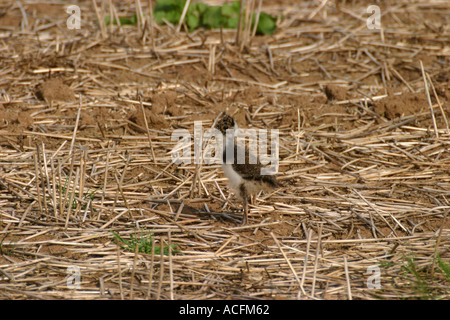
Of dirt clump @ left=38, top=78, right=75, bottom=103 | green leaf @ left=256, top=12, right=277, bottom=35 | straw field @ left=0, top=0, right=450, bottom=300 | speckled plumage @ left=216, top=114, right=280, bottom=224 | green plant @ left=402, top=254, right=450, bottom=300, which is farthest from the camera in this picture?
green leaf @ left=256, top=12, right=277, bottom=35

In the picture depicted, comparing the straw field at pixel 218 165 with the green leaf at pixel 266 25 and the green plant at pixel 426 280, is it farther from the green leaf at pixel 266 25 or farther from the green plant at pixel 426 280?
the green leaf at pixel 266 25

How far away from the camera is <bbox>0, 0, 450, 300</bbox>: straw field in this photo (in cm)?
416

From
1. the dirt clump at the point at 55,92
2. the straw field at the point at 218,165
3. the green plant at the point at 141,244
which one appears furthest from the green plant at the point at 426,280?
the dirt clump at the point at 55,92

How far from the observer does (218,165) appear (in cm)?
600

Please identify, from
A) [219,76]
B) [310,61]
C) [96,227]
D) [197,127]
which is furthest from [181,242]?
[310,61]

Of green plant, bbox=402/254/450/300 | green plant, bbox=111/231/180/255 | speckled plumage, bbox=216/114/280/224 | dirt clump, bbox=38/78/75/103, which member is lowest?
green plant, bbox=402/254/450/300

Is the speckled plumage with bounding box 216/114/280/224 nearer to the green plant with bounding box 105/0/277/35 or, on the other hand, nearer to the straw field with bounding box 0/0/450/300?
the straw field with bounding box 0/0/450/300

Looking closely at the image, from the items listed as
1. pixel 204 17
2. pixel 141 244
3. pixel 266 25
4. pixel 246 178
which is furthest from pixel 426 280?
pixel 204 17

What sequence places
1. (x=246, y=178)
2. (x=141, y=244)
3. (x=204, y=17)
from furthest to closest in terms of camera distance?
(x=204, y=17) < (x=246, y=178) < (x=141, y=244)

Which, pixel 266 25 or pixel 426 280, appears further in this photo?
pixel 266 25

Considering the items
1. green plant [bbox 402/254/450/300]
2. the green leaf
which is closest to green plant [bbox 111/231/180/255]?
green plant [bbox 402/254/450/300]

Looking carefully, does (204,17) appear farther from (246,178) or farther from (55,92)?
(246,178)

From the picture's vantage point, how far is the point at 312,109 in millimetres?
7008

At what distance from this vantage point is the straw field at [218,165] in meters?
4.16
